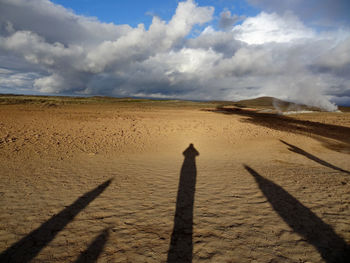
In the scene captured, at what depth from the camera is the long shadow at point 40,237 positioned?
2986 millimetres

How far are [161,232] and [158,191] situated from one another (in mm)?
1999

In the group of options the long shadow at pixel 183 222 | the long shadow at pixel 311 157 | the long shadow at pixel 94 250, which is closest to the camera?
the long shadow at pixel 94 250

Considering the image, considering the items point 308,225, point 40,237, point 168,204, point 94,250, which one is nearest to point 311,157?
point 308,225

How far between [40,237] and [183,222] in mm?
2889

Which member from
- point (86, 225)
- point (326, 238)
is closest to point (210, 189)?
point (326, 238)

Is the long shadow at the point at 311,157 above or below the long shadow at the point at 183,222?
above

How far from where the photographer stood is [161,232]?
3.65 metres

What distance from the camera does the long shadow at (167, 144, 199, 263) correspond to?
3109 mm

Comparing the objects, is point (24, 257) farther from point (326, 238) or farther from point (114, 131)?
point (114, 131)

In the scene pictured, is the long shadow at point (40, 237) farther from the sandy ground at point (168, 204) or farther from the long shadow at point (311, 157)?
the long shadow at point (311, 157)

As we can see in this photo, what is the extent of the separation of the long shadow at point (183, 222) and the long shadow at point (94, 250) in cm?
128

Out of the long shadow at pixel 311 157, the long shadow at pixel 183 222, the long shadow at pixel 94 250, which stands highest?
the long shadow at pixel 311 157

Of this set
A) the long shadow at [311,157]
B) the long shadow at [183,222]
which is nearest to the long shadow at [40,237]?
the long shadow at [183,222]

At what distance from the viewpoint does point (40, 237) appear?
3.41 meters
